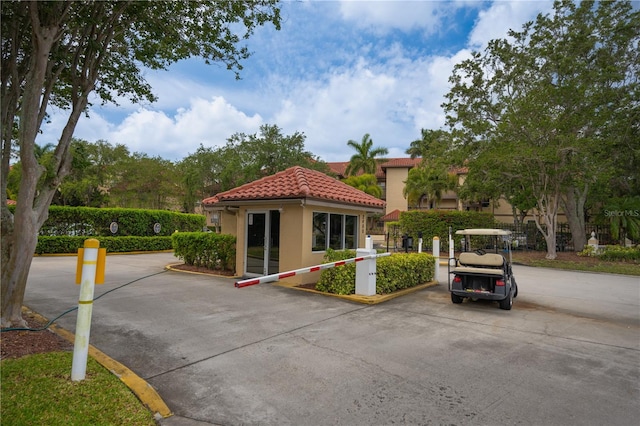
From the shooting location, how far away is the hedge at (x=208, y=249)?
43.7 feet

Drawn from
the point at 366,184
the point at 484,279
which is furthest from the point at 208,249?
the point at 366,184

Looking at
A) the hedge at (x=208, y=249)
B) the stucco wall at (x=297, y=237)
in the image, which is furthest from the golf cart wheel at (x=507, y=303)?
the hedge at (x=208, y=249)

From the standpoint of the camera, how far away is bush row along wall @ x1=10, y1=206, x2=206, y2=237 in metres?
20.2

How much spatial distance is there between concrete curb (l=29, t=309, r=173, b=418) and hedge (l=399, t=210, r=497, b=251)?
22679mm

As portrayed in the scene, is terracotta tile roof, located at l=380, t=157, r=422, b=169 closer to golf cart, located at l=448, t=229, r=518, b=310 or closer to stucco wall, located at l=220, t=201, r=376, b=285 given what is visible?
stucco wall, located at l=220, t=201, r=376, b=285

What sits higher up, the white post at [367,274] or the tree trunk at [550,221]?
the tree trunk at [550,221]

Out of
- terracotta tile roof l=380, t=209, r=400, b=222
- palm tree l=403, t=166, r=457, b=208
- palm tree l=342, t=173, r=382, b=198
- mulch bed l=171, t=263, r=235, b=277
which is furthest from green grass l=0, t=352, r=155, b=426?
terracotta tile roof l=380, t=209, r=400, b=222

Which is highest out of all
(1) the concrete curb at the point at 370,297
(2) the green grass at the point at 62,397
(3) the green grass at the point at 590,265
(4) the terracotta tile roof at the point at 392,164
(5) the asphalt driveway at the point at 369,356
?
(4) the terracotta tile roof at the point at 392,164

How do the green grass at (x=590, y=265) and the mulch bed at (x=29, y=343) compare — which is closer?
the mulch bed at (x=29, y=343)

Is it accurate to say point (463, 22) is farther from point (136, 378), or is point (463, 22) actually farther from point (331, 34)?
point (136, 378)

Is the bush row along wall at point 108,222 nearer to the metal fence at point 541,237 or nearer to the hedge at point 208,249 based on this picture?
the hedge at point 208,249

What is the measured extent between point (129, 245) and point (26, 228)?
62.5 feet

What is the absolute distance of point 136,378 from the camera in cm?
420

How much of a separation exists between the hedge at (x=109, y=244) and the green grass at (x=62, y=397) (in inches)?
732
